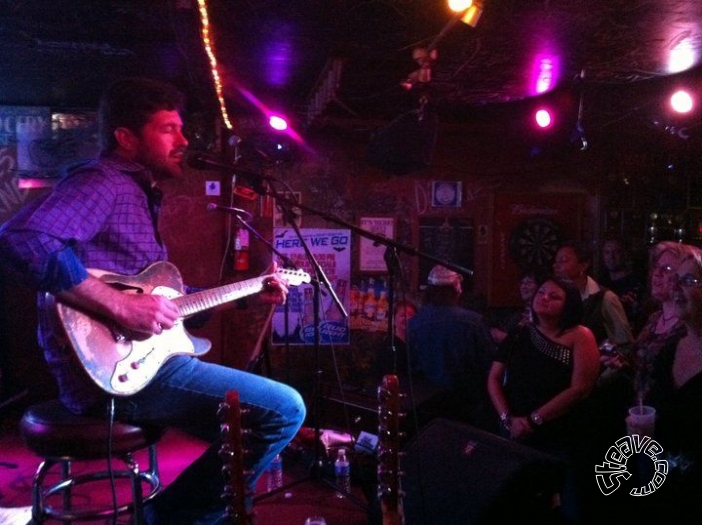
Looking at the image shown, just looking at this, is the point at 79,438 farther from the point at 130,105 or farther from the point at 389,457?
the point at 130,105

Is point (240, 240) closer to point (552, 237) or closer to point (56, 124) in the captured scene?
point (56, 124)

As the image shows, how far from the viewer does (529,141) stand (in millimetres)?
5336

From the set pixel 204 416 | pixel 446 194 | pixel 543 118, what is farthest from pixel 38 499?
pixel 446 194

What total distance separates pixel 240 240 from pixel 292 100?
1.41 meters

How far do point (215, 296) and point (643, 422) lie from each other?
2048 millimetres

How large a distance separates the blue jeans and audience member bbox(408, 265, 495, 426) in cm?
196

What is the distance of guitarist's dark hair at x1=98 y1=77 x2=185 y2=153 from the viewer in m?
2.26

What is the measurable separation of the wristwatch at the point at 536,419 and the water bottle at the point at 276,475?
5.06 feet

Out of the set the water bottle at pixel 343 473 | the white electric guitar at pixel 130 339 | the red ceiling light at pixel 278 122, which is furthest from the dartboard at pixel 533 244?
the white electric guitar at pixel 130 339

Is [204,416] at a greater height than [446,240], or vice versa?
[446,240]

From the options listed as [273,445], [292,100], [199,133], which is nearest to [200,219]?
[199,133]

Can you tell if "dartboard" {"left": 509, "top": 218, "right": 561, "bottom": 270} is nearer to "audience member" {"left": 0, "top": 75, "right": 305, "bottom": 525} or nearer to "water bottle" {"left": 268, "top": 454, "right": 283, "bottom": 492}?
"water bottle" {"left": 268, "top": 454, "right": 283, "bottom": 492}

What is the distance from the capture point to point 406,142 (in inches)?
194

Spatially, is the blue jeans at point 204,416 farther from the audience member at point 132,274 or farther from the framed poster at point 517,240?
the framed poster at point 517,240
